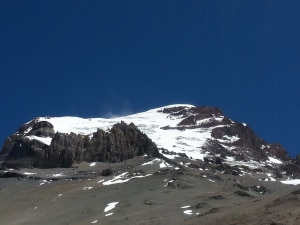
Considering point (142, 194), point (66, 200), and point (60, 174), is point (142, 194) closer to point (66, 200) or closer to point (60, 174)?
point (66, 200)

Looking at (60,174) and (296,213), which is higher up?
(60,174)

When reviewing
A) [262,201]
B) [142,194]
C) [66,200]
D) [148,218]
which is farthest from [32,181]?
[262,201]

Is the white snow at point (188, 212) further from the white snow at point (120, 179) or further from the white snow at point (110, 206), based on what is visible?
the white snow at point (120, 179)

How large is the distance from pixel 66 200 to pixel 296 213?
268 ft

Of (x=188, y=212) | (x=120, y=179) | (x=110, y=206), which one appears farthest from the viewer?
(x=120, y=179)

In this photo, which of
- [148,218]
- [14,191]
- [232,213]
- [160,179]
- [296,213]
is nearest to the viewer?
[296,213]

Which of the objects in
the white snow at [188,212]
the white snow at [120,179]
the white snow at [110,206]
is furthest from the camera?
the white snow at [120,179]

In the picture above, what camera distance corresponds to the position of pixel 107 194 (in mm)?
126625

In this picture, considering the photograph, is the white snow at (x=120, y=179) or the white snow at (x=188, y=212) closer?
the white snow at (x=188, y=212)

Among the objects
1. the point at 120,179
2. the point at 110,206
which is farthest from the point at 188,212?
the point at 120,179

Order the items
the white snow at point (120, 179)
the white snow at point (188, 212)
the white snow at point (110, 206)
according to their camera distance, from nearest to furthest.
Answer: the white snow at point (188, 212) → the white snow at point (110, 206) → the white snow at point (120, 179)

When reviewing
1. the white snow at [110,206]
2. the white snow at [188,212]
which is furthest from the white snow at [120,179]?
the white snow at [188,212]

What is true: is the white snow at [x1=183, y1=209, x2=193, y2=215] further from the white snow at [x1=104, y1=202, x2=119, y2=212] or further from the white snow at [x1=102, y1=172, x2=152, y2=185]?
the white snow at [x1=102, y1=172, x2=152, y2=185]

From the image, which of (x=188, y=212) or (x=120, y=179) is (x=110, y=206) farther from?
(x=120, y=179)
